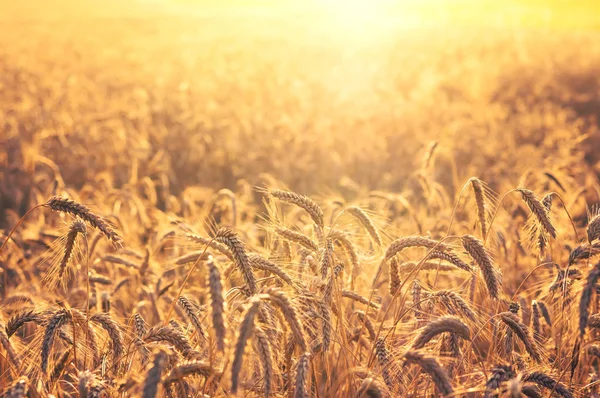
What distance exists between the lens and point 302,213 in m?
5.10

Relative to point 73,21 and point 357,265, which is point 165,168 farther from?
point 73,21

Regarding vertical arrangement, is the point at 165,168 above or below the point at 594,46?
below

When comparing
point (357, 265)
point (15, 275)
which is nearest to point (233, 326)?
point (357, 265)

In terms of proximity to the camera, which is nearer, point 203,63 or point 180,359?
point 180,359

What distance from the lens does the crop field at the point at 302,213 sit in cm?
218

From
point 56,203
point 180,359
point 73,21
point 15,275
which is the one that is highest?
point 73,21

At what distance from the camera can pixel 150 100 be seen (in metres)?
10.9

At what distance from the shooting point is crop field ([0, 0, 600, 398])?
218cm

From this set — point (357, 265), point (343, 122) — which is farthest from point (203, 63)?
point (357, 265)

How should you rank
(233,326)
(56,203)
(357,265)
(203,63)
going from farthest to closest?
1. (203,63)
2. (357,265)
3. (233,326)
4. (56,203)

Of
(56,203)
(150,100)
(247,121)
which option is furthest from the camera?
(150,100)

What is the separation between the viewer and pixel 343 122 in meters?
9.93

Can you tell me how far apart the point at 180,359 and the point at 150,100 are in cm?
933

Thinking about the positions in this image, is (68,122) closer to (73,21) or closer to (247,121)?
(247,121)
